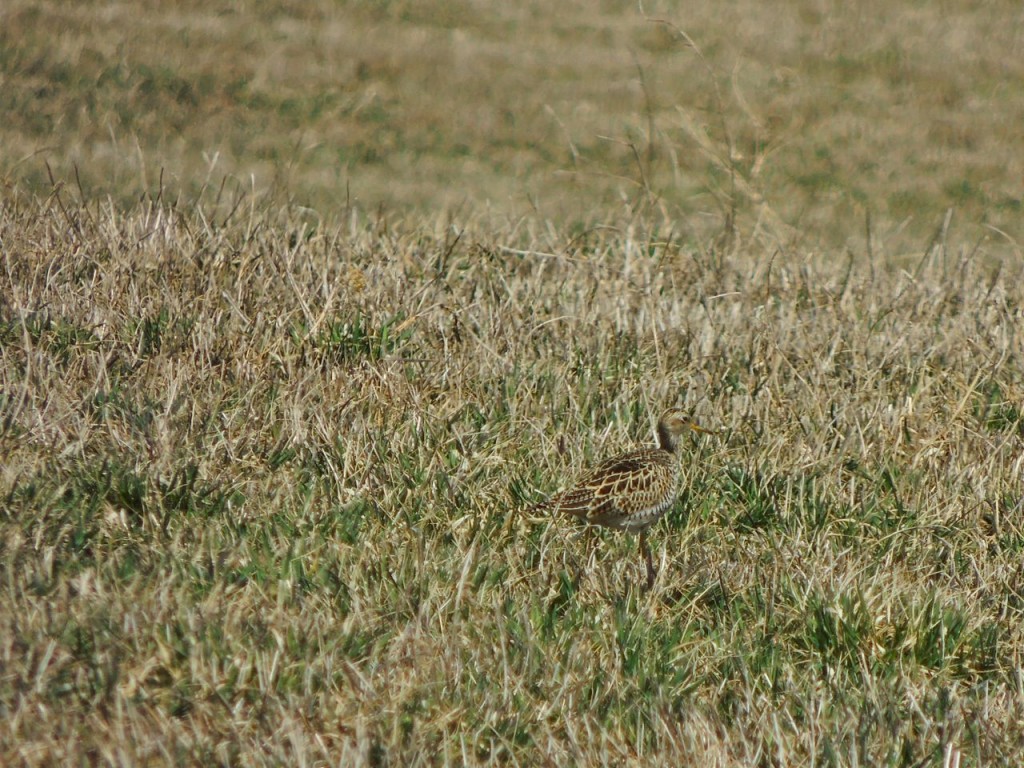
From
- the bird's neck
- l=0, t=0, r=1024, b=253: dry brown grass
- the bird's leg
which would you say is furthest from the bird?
l=0, t=0, r=1024, b=253: dry brown grass

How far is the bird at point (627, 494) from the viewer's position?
3.83 metres

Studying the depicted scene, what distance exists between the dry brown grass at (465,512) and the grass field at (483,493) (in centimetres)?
1

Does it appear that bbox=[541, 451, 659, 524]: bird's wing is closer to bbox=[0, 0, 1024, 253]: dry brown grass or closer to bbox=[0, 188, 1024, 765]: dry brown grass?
bbox=[0, 188, 1024, 765]: dry brown grass

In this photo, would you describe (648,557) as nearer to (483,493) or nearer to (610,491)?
(610,491)

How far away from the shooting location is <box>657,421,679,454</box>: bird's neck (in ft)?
15.0

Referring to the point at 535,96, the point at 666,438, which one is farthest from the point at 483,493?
the point at 535,96

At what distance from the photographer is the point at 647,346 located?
5.48 metres

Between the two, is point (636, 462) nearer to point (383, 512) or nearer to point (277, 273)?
point (383, 512)

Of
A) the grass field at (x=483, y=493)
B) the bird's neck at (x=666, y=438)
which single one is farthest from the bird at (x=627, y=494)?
the bird's neck at (x=666, y=438)

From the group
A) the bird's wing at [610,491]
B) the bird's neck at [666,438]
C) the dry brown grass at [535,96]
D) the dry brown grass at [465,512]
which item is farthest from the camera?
the dry brown grass at [535,96]

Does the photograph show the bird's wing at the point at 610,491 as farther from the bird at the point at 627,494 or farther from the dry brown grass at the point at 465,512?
the dry brown grass at the point at 465,512

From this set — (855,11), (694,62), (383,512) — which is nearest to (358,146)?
(694,62)

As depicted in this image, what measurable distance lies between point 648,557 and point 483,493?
60 centimetres

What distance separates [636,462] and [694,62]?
20.9 meters
